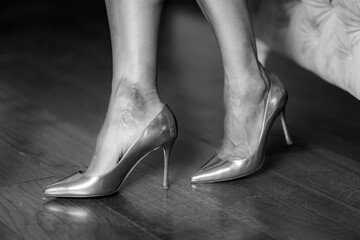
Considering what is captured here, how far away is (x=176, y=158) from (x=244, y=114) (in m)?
0.21

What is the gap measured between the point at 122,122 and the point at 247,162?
0.24m

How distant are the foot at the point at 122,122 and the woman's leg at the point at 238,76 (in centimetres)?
14

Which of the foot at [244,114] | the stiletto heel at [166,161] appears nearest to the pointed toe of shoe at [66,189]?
the stiletto heel at [166,161]

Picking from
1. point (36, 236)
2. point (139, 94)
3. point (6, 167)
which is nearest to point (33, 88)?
point (6, 167)

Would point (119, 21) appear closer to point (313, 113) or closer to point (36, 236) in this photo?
point (36, 236)

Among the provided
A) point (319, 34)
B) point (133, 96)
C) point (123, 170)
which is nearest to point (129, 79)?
point (133, 96)

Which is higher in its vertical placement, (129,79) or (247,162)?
(129,79)

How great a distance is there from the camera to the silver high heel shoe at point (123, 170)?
1127 millimetres

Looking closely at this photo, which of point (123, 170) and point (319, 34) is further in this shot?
point (319, 34)

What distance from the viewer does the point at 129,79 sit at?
117 centimetres

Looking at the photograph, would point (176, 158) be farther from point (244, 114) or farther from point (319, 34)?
point (319, 34)

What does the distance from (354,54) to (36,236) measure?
0.66 m

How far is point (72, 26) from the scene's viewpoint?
265 cm

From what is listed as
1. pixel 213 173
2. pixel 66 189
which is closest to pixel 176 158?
pixel 213 173
